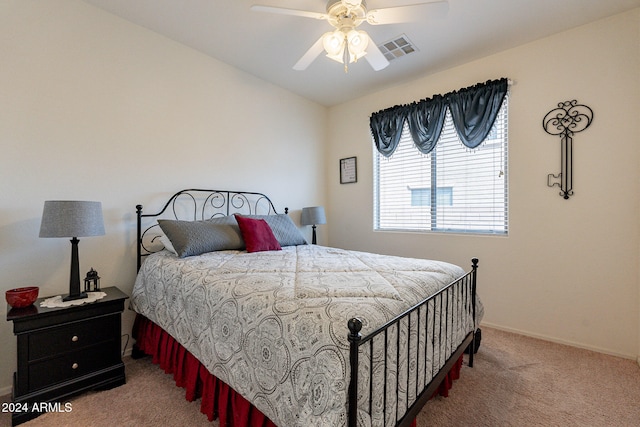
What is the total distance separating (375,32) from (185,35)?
65.9 inches

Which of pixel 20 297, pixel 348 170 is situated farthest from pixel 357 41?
pixel 20 297

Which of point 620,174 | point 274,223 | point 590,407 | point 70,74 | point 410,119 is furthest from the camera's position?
point 410,119

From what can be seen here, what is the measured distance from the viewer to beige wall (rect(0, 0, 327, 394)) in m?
1.89

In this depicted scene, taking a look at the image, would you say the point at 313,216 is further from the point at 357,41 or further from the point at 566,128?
the point at 566,128

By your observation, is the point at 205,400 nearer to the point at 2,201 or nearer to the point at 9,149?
the point at 2,201

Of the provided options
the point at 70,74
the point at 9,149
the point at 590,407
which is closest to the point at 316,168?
the point at 70,74

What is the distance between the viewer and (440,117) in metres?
3.11

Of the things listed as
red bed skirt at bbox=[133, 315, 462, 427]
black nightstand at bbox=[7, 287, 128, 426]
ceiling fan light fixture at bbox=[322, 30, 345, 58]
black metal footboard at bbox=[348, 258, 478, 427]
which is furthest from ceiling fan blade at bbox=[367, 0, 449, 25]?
black nightstand at bbox=[7, 287, 128, 426]

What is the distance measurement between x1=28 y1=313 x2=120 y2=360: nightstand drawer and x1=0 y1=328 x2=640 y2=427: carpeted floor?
1.11 feet

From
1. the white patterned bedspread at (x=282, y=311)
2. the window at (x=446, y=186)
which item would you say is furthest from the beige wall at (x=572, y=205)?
the white patterned bedspread at (x=282, y=311)

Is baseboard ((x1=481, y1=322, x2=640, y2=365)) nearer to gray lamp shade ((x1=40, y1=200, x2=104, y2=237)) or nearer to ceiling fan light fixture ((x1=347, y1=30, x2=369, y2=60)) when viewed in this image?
ceiling fan light fixture ((x1=347, y1=30, x2=369, y2=60))

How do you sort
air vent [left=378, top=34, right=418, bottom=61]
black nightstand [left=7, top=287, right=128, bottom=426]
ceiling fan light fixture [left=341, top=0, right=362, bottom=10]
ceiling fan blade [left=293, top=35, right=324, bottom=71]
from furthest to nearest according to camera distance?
air vent [left=378, top=34, right=418, bottom=61]
ceiling fan blade [left=293, top=35, right=324, bottom=71]
ceiling fan light fixture [left=341, top=0, right=362, bottom=10]
black nightstand [left=7, top=287, right=128, bottom=426]

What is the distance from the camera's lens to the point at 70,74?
209 cm

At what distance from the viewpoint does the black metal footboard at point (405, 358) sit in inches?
38.9
